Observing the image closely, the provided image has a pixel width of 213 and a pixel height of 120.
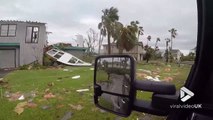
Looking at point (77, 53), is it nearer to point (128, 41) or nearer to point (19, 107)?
point (19, 107)

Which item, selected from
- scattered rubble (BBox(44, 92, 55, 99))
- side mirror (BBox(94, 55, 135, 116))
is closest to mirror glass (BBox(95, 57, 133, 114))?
side mirror (BBox(94, 55, 135, 116))

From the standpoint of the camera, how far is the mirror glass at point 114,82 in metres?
1.29

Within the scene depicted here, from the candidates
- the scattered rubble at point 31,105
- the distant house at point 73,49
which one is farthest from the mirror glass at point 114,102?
the distant house at point 73,49

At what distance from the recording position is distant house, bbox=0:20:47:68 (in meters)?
26.1

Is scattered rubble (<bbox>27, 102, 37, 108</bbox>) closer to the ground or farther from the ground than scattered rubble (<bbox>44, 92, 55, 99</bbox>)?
closer to the ground

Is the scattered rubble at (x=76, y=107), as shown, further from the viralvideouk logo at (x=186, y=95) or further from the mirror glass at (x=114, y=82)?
the viralvideouk logo at (x=186, y=95)

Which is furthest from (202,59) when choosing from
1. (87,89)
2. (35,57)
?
(35,57)

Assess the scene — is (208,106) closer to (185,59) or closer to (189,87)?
(189,87)

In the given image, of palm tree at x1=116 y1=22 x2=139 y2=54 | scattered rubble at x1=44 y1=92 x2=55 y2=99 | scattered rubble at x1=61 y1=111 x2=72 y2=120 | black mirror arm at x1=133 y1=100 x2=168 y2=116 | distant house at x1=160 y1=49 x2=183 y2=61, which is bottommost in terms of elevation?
scattered rubble at x1=61 y1=111 x2=72 y2=120

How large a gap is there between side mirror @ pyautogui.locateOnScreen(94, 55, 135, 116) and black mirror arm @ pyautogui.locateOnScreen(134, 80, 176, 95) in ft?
0.17

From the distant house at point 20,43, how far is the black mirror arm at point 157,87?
25397 millimetres

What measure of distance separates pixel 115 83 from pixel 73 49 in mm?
30072

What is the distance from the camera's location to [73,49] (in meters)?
31.2

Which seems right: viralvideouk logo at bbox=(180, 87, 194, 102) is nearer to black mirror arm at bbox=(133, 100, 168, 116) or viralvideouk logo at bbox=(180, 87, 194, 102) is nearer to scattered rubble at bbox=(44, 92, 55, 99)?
black mirror arm at bbox=(133, 100, 168, 116)
